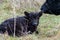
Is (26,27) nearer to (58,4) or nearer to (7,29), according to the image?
(7,29)

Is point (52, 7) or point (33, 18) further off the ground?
point (52, 7)

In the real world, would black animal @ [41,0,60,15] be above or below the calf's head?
above

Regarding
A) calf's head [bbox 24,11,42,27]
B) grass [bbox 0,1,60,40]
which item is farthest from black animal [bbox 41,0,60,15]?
grass [bbox 0,1,60,40]

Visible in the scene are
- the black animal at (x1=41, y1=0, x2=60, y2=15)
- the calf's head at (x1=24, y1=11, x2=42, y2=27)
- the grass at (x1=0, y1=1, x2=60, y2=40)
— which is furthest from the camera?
the calf's head at (x1=24, y1=11, x2=42, y2=27)

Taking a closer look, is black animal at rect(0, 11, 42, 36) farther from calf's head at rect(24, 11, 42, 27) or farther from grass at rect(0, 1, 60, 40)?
grass at rect(0, 1, 60, 40)

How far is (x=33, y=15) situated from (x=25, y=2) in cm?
334

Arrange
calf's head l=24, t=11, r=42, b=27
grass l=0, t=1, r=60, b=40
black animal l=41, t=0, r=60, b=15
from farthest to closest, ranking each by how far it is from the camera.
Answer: calf's head l=24, t=11, r=42, b=27, black animal l=41, t=0, r=60, b=15, grass l=0, t=1, r=60, b=40

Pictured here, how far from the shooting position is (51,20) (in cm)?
1073

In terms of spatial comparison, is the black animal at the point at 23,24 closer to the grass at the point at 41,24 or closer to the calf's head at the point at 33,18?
the calf's head at the point at 33,18

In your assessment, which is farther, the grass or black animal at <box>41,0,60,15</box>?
black animal at <box>41,0,60,15</box>

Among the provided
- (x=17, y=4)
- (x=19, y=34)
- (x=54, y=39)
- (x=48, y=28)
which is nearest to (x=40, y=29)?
(x=48, y=28)

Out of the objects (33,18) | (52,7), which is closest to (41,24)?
(33,18)

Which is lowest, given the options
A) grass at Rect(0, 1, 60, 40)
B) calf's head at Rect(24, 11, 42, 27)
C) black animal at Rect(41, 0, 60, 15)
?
grass at Rect(0, 1, 60, 40)

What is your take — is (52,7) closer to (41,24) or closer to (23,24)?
(23,24)
